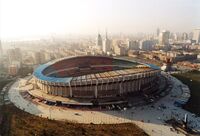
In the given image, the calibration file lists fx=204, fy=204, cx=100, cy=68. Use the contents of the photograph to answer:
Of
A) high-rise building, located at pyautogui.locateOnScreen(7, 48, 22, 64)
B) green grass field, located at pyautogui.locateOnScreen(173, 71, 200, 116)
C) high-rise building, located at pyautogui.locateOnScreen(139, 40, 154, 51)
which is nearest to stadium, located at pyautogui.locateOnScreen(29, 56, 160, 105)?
green grass field, located at pyautogui.locateOnScreen(173, 71, 200, 116)

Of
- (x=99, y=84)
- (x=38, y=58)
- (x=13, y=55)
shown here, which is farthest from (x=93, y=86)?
(x=13, y=55)

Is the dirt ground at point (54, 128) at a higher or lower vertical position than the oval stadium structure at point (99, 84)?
lower

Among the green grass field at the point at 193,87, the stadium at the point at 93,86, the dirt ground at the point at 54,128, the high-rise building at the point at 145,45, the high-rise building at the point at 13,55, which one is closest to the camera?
the dirt ground at the point at 54,128

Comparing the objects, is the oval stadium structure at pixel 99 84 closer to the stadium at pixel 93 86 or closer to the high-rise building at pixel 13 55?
the stadium at pixel 93 86

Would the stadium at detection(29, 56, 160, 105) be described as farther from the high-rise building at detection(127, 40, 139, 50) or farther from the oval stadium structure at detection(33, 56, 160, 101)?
the high-rise building at detection(127, 40, 139, 50)

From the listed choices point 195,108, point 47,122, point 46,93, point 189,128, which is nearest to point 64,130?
point 47,122

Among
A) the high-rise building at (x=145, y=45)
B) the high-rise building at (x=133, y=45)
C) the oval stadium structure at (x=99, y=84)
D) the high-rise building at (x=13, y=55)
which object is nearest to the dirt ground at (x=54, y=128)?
the oval stadium structure at (x=99, y=84)

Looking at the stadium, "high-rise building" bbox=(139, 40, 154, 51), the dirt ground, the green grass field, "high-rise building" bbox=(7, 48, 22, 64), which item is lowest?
the dirt ground

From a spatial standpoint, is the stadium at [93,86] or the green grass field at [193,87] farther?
the stadium at [93,86]

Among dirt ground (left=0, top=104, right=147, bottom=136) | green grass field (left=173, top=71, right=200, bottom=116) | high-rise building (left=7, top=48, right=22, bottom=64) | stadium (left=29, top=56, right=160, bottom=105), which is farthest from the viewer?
high-rise building (left=7, top=48, right=22, bottom=64)
